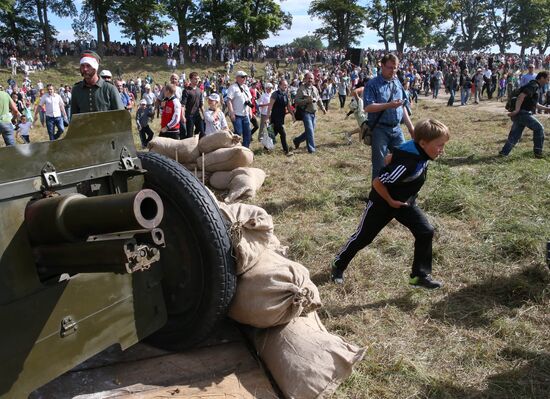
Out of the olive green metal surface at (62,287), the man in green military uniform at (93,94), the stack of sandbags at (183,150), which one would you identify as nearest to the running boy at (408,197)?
the olive green metal surface at (62,287)

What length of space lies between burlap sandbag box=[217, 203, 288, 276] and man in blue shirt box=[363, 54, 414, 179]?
8.90 ft

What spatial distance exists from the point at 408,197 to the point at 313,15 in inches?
2753

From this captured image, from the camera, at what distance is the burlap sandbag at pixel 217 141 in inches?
264

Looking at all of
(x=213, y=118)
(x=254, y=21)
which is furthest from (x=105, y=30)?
(x=213, y=118)

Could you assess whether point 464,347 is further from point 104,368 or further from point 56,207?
point 56,207

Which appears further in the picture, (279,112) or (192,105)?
(279,112)

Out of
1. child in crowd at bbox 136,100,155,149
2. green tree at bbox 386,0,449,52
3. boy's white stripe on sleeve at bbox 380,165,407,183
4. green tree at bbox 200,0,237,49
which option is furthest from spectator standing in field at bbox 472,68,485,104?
green tree at bbox 386,0,449,52

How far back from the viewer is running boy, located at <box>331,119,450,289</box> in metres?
3.37

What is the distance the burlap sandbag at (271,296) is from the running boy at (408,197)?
0.98 meters

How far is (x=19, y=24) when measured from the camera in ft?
154

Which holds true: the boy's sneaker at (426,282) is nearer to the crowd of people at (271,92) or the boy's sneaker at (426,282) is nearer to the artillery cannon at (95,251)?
the artillery cannon at (95,251)

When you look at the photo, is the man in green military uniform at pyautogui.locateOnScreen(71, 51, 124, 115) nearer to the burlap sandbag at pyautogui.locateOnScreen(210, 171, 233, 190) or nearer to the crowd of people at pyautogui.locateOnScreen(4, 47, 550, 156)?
the crowd of people at pyautogui.locateOnScreen(4, 47, 550, 156)

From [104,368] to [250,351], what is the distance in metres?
0.86

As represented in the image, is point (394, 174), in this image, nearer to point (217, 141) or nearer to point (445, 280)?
point (445, 280)
